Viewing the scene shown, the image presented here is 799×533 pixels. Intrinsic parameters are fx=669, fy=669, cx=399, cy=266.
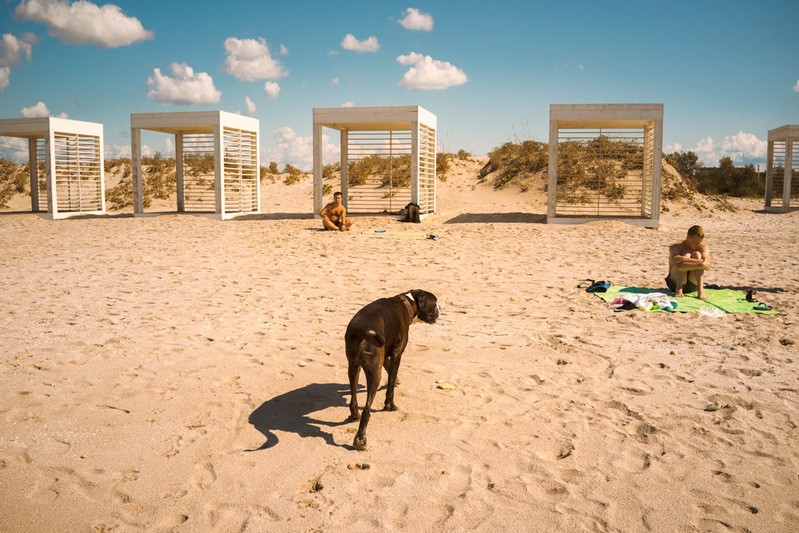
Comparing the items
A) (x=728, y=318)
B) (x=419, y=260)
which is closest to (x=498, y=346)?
(x=728, y=318)

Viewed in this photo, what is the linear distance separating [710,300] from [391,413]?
511 cm

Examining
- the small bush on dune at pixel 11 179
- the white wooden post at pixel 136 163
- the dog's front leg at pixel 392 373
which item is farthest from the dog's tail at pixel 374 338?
the small bush on dune at pixel 11 179

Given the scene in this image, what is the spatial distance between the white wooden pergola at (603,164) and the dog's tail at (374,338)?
13.8 metres

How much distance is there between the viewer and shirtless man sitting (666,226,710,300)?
8086 millimetres

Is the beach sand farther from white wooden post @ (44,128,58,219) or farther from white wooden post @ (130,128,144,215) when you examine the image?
white wooden post @ (44,128,58,219)

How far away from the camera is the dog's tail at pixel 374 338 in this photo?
3977 millimetres

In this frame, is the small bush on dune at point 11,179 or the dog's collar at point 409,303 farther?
the small bush on dune at point 11,179

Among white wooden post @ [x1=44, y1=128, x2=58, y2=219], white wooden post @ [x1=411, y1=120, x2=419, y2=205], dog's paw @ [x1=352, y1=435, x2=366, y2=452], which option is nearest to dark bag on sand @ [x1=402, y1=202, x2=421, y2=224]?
white wooden post @ [x1=411, y1=120, x2=419, y2=205]

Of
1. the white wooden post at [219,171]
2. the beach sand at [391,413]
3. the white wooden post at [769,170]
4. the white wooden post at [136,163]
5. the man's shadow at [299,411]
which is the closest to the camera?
the beach sand at [391,413]

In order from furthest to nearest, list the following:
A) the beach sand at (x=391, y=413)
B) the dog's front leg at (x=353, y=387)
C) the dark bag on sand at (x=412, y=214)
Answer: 1. the dark bag on sand at (x=412, y=214)
2. the dog's front leg at (x=353, y=387)
3. the beach sand at (x=391, y=413)

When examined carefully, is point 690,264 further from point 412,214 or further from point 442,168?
point 442,168

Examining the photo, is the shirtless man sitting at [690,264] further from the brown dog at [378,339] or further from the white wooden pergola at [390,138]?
the white wooden pergola at [390,138]

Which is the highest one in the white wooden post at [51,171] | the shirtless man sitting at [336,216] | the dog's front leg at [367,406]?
the white wooden post at [51,171]

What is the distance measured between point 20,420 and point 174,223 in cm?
1374
